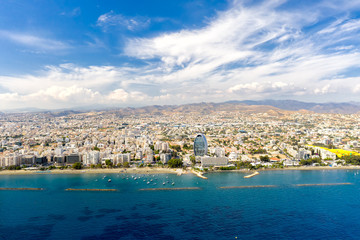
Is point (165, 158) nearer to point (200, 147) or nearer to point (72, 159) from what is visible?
point (200, 147)

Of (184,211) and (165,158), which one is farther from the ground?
(165,158)

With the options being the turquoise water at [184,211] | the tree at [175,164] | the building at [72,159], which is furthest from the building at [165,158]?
the building at [72,159]

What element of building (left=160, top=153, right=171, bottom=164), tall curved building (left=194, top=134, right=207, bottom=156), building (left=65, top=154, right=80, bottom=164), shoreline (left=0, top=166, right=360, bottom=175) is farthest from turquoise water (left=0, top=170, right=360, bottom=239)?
tall curved building (left=194, top=134, right=207, bottom=156)

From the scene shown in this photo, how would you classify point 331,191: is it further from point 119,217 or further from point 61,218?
point 61,218

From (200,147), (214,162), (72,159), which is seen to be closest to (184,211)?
(214,162)

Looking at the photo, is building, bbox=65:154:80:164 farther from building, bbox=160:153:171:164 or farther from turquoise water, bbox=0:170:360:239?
building, bbox=160:153:171:164

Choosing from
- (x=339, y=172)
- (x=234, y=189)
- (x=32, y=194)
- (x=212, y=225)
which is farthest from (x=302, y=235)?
(x=32, y=194)

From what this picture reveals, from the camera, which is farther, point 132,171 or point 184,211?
→ point 132,171

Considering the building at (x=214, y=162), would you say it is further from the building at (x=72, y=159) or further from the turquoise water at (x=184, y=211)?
the building at (x=72, y=159)
